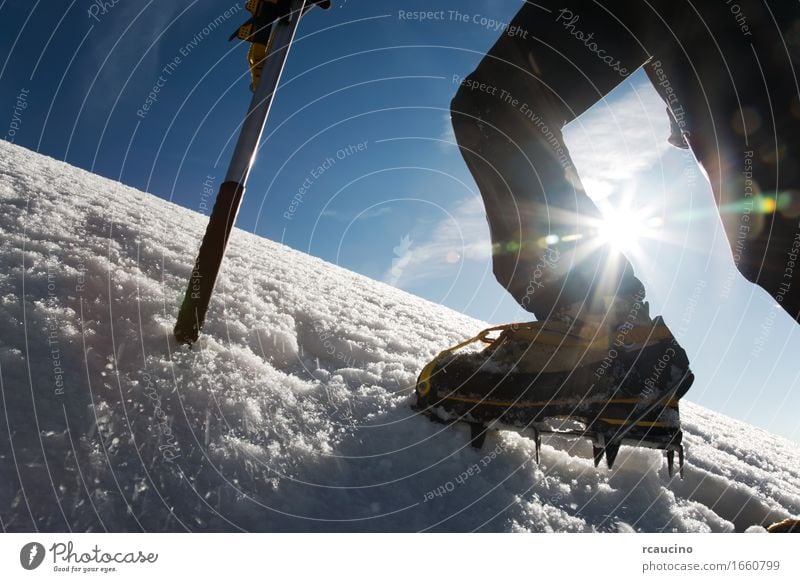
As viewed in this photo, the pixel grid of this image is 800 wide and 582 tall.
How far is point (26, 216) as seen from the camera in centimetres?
194

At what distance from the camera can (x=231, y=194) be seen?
1.64m

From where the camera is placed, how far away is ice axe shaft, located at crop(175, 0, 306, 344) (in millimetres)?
1554

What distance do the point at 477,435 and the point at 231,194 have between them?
135 cm

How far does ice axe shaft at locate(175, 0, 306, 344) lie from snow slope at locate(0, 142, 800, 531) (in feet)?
0.37

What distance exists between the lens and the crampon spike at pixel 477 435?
171 centimetres

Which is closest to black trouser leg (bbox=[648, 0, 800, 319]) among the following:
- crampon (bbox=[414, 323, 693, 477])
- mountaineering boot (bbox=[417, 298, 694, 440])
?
mountaineering boot (bbox=[417, 298, 694, 440])

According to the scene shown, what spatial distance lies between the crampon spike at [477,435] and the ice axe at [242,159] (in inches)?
44.4

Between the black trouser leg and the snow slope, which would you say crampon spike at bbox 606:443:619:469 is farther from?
the black trouser leg

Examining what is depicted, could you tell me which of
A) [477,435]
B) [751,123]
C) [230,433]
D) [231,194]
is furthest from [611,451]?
[231,194]

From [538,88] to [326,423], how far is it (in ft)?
6.31

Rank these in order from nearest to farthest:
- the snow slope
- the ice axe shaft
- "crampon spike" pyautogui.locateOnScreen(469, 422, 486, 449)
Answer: the snow slope < the ice axe shaft < "crampon spike" pyautogui.locateOnScreen(469, 422, 486, 449)

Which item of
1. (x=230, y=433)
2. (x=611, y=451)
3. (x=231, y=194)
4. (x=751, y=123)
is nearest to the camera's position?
(x=230, y=433)

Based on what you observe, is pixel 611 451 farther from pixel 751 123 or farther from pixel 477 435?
pixel 751 123

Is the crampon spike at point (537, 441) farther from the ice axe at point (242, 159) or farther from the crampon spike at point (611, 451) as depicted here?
the ice axe at point (242, 159)
